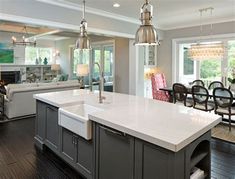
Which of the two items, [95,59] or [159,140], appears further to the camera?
[95,59]

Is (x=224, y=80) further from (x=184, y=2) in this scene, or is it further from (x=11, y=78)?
(x=11, y=78)

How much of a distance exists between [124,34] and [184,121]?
447 centimetres

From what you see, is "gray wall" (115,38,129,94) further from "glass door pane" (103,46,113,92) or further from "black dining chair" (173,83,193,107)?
"black dining chair" (173,83,193,107)

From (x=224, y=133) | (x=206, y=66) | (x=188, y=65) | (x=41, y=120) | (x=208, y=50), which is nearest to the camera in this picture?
(x=41, y=120)

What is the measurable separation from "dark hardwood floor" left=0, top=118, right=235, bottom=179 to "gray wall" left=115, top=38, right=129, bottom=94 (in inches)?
158

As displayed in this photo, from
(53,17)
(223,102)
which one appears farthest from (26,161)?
(223,102)

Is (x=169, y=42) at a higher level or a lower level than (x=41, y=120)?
higher

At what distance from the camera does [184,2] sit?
4.56 m

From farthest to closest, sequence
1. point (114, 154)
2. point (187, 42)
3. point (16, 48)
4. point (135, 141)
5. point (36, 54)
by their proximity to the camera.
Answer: point (36, 54) < point (16, 48) < point (187, 42) < point (114, 154) < point (135, 141)

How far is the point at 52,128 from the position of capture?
10.3 feet

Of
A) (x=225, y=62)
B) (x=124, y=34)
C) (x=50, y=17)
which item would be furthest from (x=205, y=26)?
(x=50, y=17)

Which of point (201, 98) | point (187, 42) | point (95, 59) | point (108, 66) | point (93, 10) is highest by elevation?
point (93, 10)

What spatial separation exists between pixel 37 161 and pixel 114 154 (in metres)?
1.74

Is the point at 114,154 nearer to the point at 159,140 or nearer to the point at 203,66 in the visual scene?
the point at 159,140
